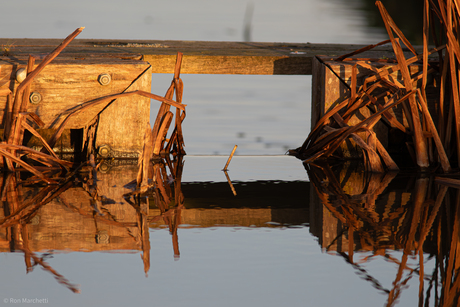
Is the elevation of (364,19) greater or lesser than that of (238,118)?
greater

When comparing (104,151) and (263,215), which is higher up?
(104,151)

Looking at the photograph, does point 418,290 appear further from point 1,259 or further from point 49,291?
point 1,259

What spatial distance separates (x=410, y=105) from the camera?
378cm

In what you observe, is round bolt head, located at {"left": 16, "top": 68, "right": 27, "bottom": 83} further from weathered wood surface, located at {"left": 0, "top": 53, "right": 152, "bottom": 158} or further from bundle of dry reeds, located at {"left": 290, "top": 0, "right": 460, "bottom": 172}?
bundle of dry reeds, located at {"left": 290, "top": 0, "right": 460, "bottom": 172}

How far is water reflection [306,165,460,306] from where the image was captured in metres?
2.21

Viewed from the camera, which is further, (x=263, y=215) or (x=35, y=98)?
(x=35, y=98)

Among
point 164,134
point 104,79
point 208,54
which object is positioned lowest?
point 164,134

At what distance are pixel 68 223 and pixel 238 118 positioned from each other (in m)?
2.98

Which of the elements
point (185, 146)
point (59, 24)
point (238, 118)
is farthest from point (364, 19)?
point (185, 146)

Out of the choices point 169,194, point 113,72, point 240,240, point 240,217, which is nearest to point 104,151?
point 113,72

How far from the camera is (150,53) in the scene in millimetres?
4309

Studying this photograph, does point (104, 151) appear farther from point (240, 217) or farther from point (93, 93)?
point (240, 217)

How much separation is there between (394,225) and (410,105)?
124cm

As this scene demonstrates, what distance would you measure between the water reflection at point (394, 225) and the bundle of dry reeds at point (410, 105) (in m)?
0.22
